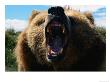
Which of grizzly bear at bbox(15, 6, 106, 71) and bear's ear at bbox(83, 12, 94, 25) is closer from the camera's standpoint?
grizzly bear at bbox(15, 6, 106, 71)

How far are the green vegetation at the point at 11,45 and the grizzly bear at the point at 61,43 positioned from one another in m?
0.05

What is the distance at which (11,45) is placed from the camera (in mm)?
2586

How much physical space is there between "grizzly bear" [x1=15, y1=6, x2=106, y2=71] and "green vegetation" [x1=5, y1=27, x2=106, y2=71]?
2.1 inches

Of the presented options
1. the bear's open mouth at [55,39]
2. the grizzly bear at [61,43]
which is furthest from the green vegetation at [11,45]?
the bear's open mouth at [55,39]

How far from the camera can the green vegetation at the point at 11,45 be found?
259 centimetres

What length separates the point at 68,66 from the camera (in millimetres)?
2518

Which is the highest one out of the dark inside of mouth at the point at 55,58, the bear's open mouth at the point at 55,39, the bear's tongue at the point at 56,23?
the bear's tongue at the point at 56,23

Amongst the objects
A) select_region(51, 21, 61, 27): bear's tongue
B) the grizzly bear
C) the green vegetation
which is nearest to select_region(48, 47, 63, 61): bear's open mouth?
the grizzly bear

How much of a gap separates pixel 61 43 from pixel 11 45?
0.36 m

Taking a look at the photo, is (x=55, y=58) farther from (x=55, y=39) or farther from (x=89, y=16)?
(x=89, y=16)

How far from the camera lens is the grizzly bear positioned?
8.13 ft

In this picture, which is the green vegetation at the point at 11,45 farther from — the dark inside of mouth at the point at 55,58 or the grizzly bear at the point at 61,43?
the dark inside of mouth at the point at 55,58

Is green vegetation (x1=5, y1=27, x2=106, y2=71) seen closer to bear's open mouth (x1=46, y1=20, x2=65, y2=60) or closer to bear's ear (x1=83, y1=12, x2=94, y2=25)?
bear's ear (x1=83, y1=12, x2=94, y2=25)

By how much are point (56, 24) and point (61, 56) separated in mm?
217
